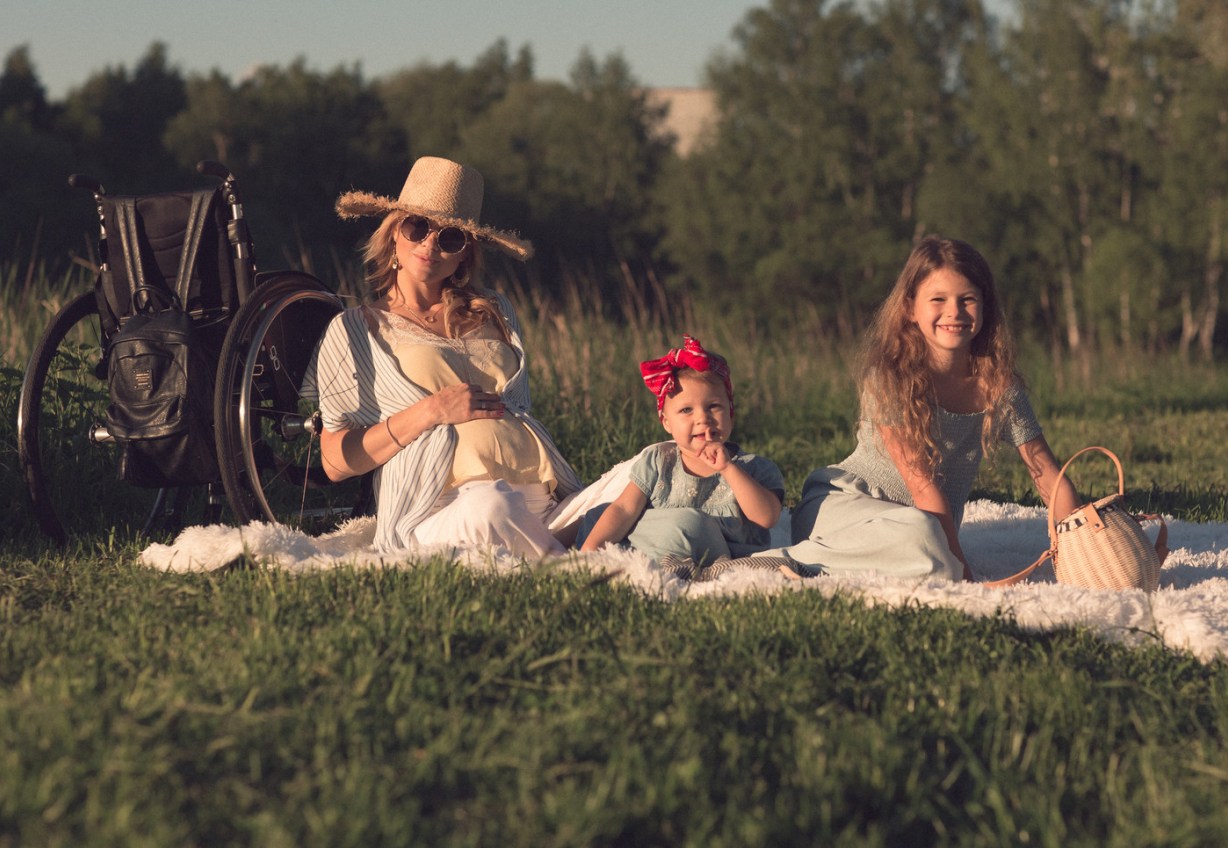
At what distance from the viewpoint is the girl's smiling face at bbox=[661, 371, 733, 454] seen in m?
4.45

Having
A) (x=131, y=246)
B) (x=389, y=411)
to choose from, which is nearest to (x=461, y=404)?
(x=389, y=411)

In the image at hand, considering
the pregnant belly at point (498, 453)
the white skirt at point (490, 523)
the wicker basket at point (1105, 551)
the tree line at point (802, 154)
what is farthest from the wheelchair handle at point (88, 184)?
the tree line at point (802, 154)

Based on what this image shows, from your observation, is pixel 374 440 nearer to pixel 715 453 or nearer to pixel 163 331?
pixel 163 331

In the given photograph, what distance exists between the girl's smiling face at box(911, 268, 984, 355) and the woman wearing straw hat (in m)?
1.43

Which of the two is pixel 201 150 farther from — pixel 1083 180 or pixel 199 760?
pixel 199 760

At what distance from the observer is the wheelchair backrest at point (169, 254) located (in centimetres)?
468

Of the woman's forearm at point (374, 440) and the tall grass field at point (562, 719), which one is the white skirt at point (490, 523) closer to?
the woman's forearm at point (374, 440)

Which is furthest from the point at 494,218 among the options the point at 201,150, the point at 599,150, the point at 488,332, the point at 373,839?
the point at 373,839

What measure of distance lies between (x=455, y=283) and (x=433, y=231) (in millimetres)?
257

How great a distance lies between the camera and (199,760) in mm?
2439

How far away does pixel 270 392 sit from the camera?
5.02m

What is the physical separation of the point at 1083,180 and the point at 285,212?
23.8 metres

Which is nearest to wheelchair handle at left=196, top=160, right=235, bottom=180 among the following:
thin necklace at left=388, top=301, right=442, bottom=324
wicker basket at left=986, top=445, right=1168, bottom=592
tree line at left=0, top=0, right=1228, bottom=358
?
thin necklace at left=388, top=301, right=442, bottom=324

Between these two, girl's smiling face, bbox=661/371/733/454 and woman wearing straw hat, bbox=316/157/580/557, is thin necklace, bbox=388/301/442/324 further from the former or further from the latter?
girl's smiling face, bbox=661/371/733/454
